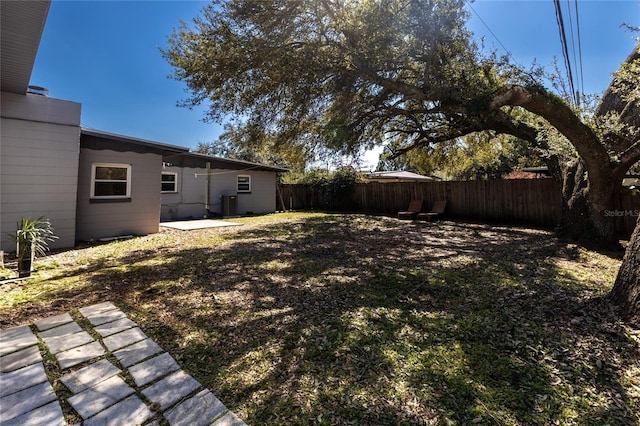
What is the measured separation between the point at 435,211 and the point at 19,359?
12086mm

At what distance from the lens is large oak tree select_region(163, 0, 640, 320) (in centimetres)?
575

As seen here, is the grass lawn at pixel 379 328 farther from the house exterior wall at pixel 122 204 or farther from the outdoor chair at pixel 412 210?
the outdoor chair at pixel 412 210

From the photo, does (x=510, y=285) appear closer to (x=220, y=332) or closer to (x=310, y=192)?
(x=220, y=332)

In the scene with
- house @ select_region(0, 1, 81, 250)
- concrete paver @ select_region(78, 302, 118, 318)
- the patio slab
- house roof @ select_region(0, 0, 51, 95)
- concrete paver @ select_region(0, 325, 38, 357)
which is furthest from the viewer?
the patio slab

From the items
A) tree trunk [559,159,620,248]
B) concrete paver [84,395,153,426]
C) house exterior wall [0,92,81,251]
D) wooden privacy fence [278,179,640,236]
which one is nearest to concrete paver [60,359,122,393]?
concrete paver [84,395,153,426]

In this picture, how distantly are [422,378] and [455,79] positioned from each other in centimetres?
639

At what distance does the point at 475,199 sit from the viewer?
1112 cm

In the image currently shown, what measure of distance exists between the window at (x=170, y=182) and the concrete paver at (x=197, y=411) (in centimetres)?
1267

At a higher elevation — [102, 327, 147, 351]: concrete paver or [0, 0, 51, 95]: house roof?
[0, 0, 51, 95]: house roof

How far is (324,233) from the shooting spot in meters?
8.36

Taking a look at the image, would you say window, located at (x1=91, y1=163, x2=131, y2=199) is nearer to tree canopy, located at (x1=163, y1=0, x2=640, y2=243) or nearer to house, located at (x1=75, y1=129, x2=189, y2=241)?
house, located at (x1=75, y1=129, x2=189, y2=241)

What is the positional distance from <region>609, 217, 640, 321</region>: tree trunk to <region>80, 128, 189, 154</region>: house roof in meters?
9.24

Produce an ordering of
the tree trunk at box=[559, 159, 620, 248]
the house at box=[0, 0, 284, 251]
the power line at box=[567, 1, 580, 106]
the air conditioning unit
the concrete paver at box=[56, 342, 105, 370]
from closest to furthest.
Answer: the concrete paver at box=[56, 342, 105, 370] → the house at box=[0, 0, 284, 251] → the tree trunk at box=[559, 159, 620, 248] → the power line at box=[567, 1, 580, 106] → the air conditioning unit

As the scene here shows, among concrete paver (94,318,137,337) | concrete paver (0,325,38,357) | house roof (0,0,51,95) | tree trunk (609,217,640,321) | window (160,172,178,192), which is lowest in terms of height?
concrete paver (0,325,38,357)
